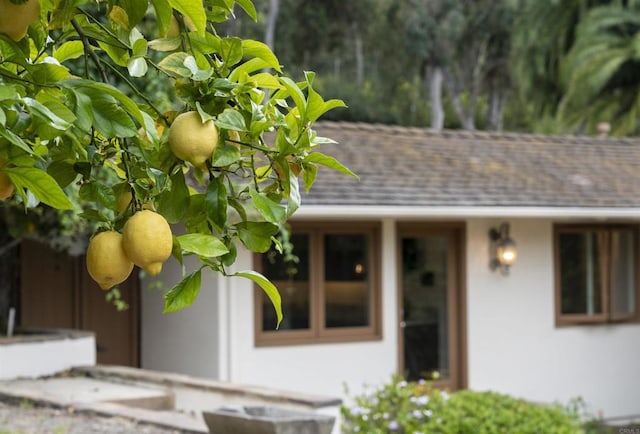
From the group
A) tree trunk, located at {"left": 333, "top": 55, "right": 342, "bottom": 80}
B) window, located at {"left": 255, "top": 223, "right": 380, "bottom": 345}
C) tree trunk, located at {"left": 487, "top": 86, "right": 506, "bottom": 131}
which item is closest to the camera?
window, located at {"left": 255, "top": 223, "right": 380, "bottom": 345}

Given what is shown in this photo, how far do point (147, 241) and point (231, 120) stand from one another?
0.87 ft

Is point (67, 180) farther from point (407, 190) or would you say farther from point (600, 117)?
point (600, 117)

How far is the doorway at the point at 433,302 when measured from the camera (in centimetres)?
1339

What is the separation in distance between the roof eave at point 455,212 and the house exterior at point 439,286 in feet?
0.06

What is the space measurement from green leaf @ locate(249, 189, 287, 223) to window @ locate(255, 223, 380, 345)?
33.2 ft

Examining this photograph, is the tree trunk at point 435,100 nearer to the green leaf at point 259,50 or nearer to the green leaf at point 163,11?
the green leaf at point 259,50

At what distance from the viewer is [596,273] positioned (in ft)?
47.5

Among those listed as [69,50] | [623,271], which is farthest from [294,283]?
[69,50]

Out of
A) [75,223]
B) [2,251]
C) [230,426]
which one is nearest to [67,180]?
[230,426]

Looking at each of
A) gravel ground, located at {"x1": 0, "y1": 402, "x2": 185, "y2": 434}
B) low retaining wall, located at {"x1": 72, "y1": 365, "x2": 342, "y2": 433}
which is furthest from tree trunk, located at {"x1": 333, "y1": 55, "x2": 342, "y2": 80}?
gravel ground, located at {"x1": 0, "y1": 402, "x2": 185, "y2": 434}

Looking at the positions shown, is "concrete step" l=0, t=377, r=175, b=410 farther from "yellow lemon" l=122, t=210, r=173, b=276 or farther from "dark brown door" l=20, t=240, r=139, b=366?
"yellow lemon" l=122, t=210, r=173, b=276

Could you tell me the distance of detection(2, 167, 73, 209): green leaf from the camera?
1.88 metres

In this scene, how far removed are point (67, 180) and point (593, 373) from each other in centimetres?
1267

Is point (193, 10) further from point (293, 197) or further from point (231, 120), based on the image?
point (293, 197)
